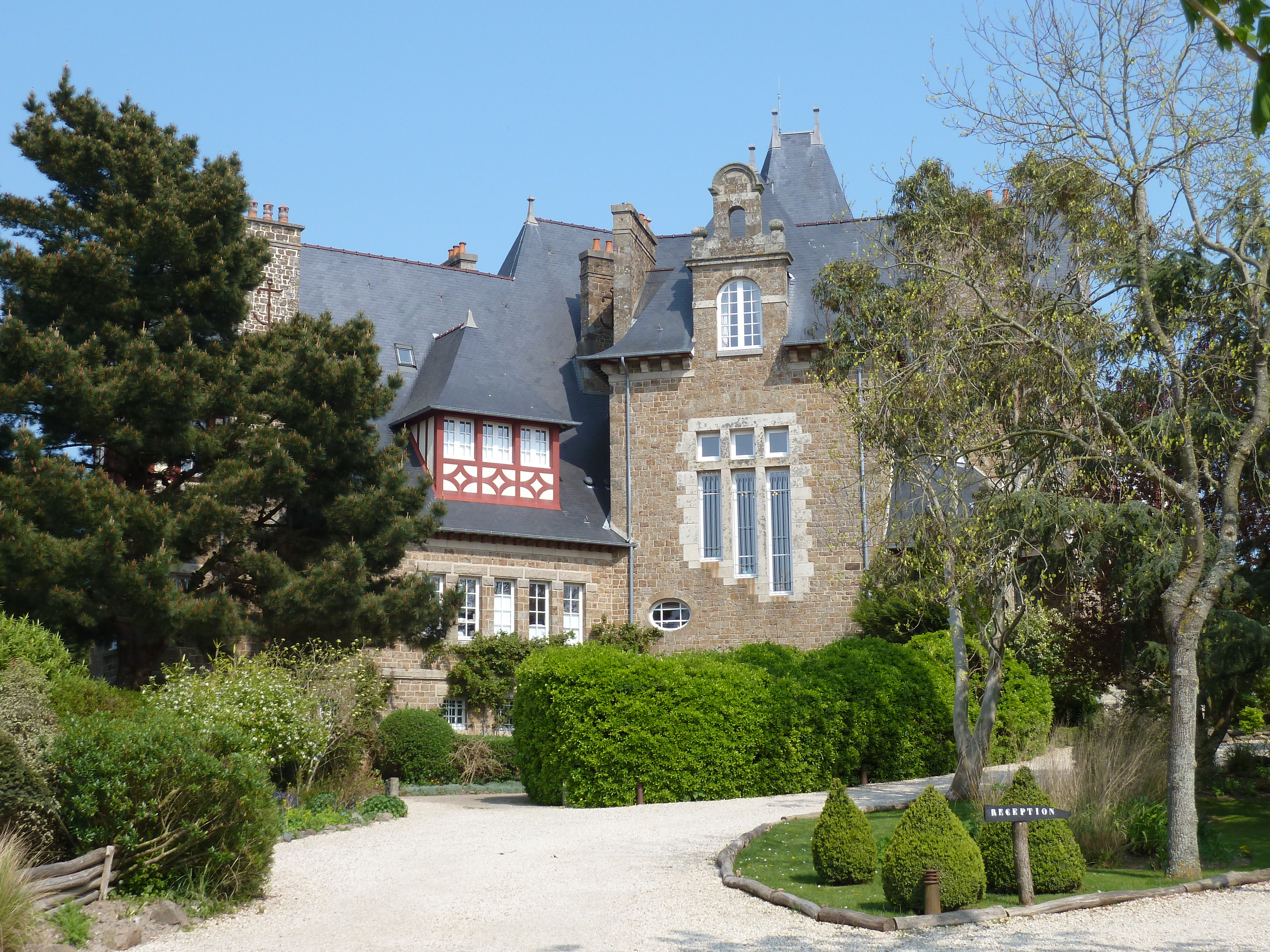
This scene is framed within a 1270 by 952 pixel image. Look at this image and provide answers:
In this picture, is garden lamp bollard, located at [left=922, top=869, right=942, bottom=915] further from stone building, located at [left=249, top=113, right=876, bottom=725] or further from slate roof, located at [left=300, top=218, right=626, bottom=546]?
slate roof, located at [left=300, top=218, right=626, bottom=546]

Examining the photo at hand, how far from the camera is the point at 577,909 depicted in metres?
9.61

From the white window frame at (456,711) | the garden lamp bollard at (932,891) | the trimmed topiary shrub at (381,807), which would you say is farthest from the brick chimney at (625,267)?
the garden lamp bollard at (932,891)

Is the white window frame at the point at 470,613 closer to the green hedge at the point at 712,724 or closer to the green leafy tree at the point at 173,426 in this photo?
the green leafy tree at the point at 173,426

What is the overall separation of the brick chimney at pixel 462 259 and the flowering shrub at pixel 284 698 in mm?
13603

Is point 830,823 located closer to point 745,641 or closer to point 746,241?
point 745,641

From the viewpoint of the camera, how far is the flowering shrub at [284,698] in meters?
14.8

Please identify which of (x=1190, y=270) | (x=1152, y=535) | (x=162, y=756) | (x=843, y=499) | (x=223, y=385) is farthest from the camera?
(x=843, y=499)

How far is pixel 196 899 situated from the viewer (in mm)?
9492

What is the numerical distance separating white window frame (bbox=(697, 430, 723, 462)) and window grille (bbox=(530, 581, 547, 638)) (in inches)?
149

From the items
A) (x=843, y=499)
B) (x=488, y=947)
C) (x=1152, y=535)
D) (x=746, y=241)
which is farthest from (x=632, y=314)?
(x=488, y=947)

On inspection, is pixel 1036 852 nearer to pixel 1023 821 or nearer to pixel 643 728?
pixel 1023 821


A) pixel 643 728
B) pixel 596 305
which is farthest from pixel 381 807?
pixel 596 305

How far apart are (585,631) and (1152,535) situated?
12.2m

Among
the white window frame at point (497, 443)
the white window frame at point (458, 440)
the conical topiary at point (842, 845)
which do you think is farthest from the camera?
the white window frame at point (497, 443)
